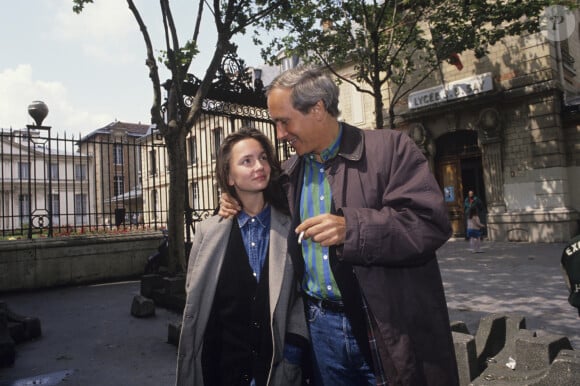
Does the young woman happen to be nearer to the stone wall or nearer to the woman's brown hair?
the woman's brown hair

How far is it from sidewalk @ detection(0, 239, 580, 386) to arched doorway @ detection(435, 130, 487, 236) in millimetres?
6122

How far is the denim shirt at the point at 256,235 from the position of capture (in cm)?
203

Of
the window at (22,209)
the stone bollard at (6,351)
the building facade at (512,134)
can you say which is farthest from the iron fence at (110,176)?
the building facade at (512,134)

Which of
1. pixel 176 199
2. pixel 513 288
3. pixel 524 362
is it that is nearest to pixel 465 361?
pixel 524 362

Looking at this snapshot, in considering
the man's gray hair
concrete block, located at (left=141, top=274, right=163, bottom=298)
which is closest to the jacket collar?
the man's gray hair

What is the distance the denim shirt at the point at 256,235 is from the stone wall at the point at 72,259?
8.12 meters

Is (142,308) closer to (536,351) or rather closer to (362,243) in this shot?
(536,351)

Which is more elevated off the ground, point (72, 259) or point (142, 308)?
point (72, 259)

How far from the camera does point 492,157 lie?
14477 millimetres

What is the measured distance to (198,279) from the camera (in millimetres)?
1919

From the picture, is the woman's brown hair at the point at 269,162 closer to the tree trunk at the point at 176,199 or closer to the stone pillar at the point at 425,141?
the tree trunk at the point at 176,199

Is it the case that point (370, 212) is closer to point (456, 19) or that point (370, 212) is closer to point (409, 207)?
point (409, 207)

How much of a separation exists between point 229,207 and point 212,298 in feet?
1.53

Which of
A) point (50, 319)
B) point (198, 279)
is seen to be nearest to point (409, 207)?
point (198, 279)
